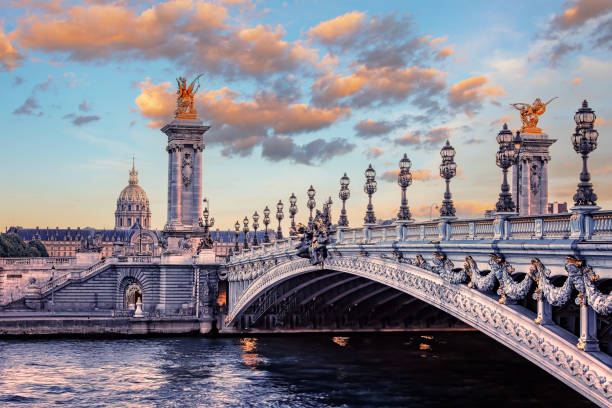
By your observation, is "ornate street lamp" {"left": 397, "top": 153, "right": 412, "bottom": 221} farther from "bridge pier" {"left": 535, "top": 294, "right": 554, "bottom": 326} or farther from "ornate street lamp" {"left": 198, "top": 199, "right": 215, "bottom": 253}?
"ornate street lamp" {"left": 198, "top": 199, "right": 215, "bottom": 253}

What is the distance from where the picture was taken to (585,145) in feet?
67.0

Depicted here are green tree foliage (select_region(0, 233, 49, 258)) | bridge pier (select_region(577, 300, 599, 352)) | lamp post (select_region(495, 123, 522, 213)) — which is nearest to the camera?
bridge pier (select_region(577, 300, 599, 352))

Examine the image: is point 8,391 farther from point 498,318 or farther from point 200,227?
point 200,227

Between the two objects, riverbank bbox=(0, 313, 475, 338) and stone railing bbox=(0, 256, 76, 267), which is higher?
stone railing bbox=(0, 256, 76, 267)

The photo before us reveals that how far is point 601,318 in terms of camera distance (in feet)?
70.6

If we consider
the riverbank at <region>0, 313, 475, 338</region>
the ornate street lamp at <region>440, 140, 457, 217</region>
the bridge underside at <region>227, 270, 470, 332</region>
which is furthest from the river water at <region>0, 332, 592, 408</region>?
the ornate street lamp at <region>440, 140, 457, 217</region>

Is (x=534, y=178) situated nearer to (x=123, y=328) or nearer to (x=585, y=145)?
(x=123, y=328)

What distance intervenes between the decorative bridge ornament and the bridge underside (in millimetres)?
19751

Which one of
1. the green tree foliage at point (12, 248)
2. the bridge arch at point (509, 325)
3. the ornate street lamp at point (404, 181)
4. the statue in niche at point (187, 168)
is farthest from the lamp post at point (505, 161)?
the green tree foliage at point (12, 248)

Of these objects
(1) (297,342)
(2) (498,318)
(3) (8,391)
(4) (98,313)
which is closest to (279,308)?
(1) (297,342)

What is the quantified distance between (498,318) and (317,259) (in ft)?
66.6

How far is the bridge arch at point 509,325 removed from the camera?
20.1 metres

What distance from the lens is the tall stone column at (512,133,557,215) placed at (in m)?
59.8

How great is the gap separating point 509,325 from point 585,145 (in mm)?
5522
